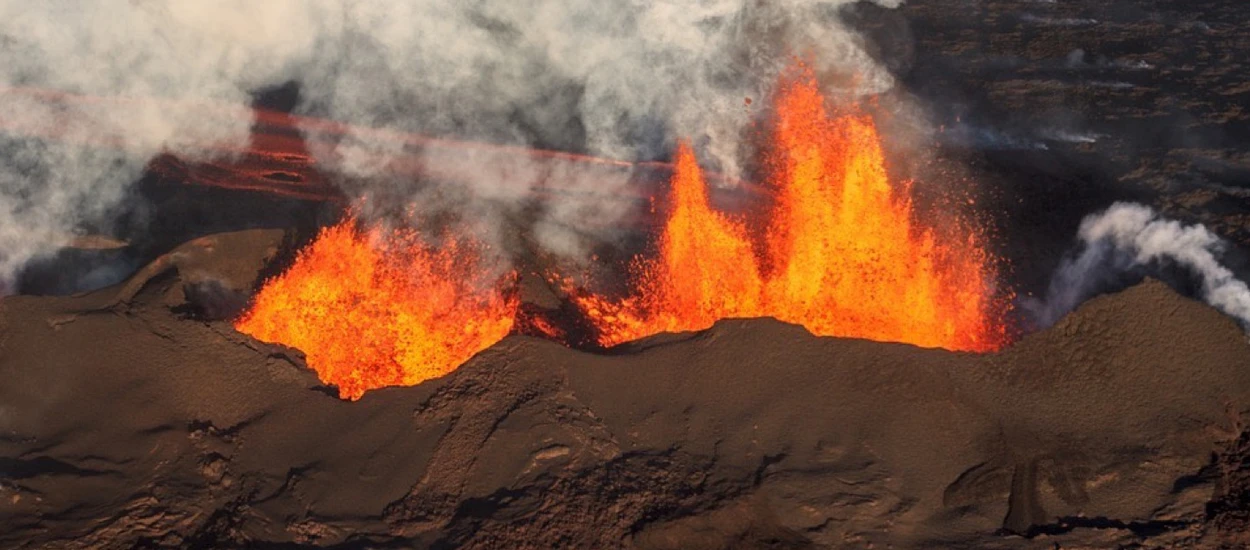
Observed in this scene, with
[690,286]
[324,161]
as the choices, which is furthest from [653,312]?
[324,161]

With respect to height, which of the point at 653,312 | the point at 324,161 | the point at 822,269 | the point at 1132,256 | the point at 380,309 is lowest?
the point at 380,309

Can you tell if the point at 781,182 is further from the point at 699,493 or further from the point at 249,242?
the point at 249,242

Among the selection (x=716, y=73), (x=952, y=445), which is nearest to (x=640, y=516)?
(x=952, y=445)

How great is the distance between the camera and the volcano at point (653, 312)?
743cm

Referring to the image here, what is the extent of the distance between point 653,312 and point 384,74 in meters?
6.86

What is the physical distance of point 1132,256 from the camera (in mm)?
10016

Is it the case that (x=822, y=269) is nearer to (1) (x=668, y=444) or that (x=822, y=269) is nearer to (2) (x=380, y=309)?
(1) (x=668, y=444)

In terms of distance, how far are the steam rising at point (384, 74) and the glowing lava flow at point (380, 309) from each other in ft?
5.12

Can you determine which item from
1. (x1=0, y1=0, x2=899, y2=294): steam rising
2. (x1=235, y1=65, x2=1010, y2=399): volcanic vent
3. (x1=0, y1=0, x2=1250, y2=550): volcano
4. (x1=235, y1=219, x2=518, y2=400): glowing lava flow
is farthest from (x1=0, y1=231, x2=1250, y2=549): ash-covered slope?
(x1=0, y1=0, x2=899, y2=294): steam rising

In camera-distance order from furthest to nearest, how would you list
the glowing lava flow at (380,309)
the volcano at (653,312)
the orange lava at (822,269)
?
the glowing lava flow at (380,309) → the orange lava at (822,269) → the volcano at (653,312)

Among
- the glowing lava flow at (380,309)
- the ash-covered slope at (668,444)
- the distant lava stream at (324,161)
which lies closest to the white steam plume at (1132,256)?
the ash-covered slope at (668,444)

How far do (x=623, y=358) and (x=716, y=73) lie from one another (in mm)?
7561

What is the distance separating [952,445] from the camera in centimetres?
760

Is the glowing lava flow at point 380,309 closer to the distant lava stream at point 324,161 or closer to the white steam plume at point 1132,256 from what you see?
the distant lava stream at point 324,161
